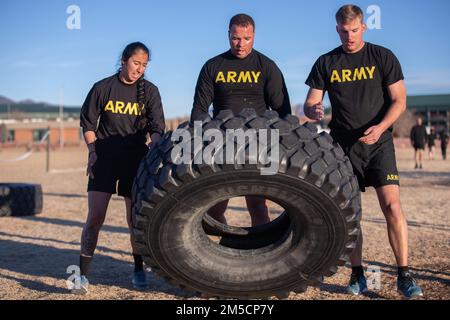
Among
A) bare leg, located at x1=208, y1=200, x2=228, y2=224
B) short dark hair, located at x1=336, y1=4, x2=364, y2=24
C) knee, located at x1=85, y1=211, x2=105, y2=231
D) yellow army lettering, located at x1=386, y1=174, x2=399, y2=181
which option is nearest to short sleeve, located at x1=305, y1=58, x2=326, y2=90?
short dark hair, located at x1=336, y1=4, x2=364, y2=24

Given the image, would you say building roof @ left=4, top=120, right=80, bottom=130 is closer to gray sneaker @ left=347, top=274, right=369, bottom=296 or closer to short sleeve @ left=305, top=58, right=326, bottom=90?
short sleeve @ left=305, top=58, right=326, bottom=90

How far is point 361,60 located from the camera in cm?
412

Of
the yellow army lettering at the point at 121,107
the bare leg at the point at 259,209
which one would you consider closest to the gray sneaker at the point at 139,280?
the bare leg at the point at 259,209

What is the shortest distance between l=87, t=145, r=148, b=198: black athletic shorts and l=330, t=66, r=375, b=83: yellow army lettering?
171 centimetres

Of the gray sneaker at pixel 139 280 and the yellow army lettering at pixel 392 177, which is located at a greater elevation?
the yellow army lettering at pixel 392 177

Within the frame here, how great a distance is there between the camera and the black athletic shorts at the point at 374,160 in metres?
4.08

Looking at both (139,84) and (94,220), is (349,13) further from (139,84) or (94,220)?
(94,220)

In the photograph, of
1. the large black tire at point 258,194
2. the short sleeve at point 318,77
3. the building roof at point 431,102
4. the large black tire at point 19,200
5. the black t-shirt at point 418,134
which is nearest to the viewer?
the large black tire at point 258,194

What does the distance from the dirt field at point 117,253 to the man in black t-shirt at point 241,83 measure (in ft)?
4.34

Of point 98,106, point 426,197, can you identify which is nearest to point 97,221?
point 98,106

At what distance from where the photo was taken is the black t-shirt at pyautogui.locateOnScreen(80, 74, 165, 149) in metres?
4.38

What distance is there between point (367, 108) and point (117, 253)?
10.9 feet

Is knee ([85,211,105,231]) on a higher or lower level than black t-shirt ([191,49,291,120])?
lower

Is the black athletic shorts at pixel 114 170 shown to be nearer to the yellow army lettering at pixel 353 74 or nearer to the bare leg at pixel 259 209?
the bare leg at pixel 259 209
